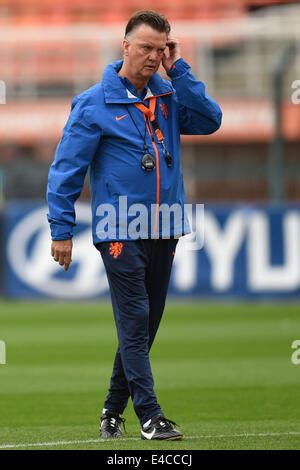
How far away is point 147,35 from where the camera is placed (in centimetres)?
615

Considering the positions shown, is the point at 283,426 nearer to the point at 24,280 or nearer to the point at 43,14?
the point at 24,280

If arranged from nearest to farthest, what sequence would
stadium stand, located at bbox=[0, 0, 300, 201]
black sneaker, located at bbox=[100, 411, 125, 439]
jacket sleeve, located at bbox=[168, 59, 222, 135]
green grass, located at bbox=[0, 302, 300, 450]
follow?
1. jacket sleeve, located at bbox=[168, 59, 222, 135]
2. black sneaker, located at bbox=[100, 411, 125, 439]
3. green grass, located at bbox=[0, 302, 300, 450]
4. stadium stand, located at bbox=[0, 0, 300, 201]

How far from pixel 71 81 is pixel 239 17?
532 centimetres

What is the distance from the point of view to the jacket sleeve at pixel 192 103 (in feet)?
20.9

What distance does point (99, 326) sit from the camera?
14.2m

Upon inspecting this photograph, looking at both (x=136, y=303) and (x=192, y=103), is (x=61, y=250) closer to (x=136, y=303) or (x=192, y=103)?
(x=136, y=303)

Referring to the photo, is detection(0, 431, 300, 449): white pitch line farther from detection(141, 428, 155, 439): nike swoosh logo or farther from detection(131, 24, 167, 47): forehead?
detection(131, 24, 167, 47): forehead

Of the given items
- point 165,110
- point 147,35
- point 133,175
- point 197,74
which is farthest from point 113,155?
point 197,74

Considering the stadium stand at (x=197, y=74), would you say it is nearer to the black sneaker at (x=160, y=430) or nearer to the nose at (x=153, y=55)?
the nose at (x=153, y=55)

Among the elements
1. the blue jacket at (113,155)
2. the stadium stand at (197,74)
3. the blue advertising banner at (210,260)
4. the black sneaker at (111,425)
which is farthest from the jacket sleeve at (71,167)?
the stadium stand at (197,74)

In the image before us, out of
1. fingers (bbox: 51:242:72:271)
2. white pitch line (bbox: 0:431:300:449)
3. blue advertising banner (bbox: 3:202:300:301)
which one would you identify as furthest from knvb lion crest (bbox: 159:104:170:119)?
blue advertising banner (bbox: 3:202:300:301)

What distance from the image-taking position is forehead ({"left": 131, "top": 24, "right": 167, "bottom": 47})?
6.15 metres

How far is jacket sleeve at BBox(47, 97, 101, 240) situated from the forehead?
434 mm

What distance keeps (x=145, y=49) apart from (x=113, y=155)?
587 mm
